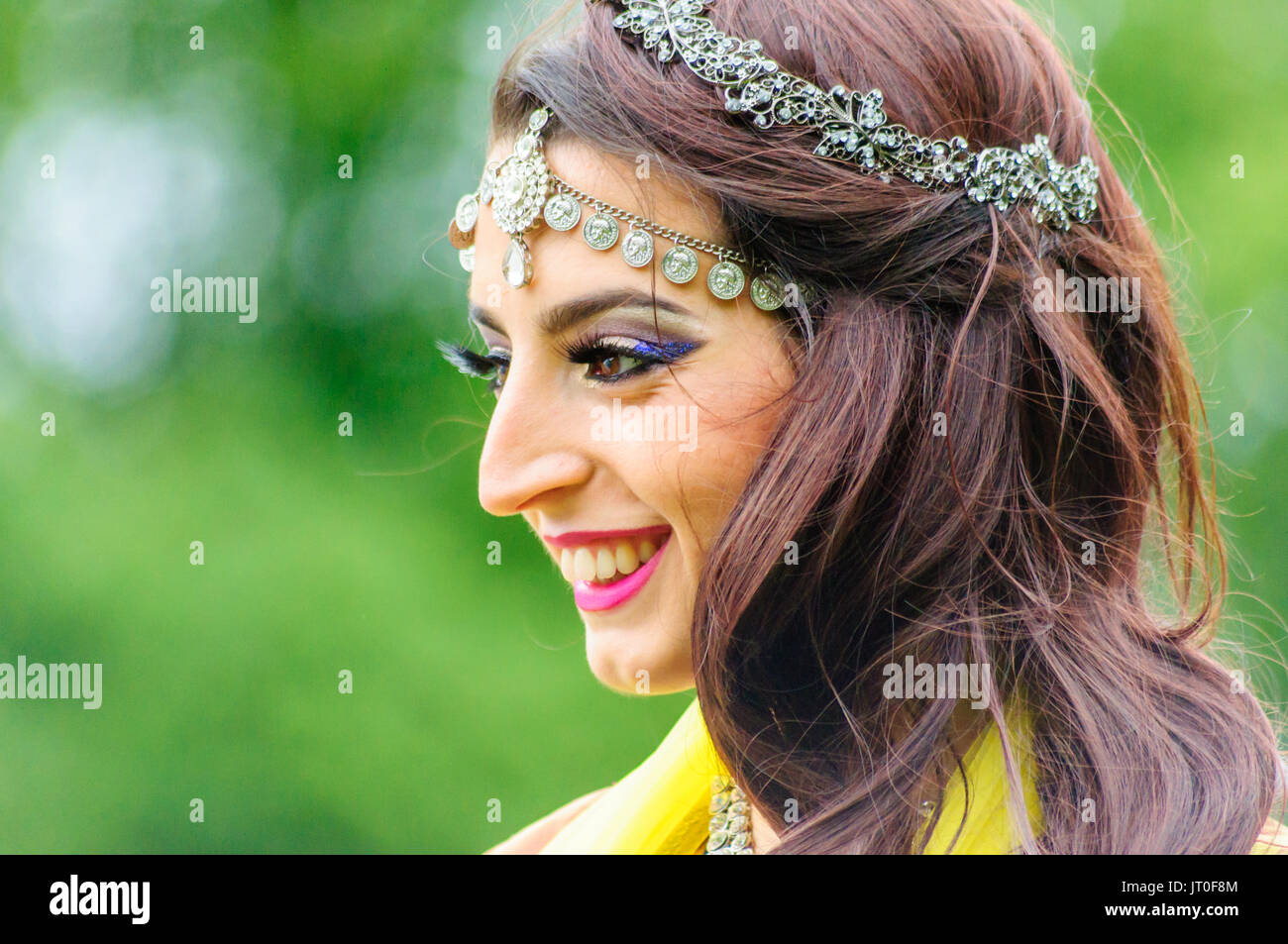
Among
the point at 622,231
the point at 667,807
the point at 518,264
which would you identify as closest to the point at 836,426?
the point at 622,231

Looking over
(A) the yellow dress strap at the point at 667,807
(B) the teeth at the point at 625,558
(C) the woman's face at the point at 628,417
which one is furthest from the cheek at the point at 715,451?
(A) the yellow dress strap at the point at 667,807

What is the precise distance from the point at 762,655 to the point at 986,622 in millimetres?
312

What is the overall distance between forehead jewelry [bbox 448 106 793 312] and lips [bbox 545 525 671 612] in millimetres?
358

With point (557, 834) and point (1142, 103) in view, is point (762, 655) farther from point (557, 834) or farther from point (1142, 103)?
point (1142, 103)

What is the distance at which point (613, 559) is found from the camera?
164 centimetres

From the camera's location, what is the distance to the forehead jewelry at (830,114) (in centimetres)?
159

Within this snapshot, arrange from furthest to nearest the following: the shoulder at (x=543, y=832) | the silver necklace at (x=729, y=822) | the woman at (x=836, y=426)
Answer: the shoulder at (x=543, y=832)
the silver necklace at (x=729, y=822)
the woman at (x=836, y=426)

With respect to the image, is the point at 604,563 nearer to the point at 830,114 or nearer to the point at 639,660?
the point at 639,660

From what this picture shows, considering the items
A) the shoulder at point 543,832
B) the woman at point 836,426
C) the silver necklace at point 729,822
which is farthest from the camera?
the shoulder at point 543,832

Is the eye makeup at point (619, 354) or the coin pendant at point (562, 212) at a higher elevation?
the coin pendant at point (562, 212)

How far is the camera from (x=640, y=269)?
5.12ft

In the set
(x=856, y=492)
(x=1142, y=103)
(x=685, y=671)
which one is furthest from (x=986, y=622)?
(x=1142, y=103)

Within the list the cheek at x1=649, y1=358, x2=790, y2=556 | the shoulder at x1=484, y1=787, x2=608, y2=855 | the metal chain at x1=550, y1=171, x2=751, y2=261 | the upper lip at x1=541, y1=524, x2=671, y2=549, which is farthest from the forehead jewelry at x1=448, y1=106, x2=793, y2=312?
the shoulder at x1=484, y1=787, x2=608, y2=855

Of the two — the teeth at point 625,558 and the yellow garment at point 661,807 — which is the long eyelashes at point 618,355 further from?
the yellow garment at point 661,807
